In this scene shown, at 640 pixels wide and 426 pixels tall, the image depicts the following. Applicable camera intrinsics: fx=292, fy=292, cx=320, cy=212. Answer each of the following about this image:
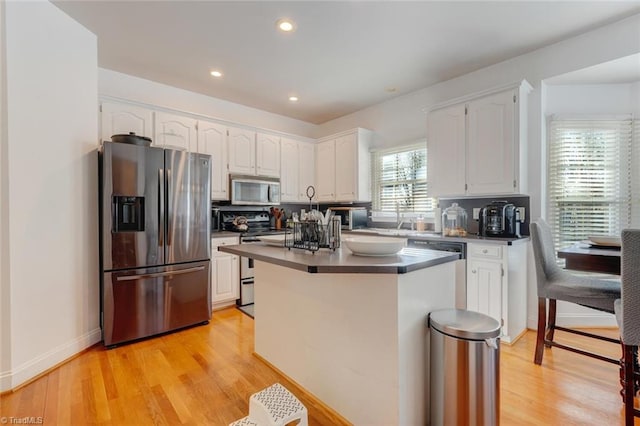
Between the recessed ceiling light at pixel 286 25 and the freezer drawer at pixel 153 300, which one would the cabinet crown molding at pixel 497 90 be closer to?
the recessed ceiling light at pixel 286 25

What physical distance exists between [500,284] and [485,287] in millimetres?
135

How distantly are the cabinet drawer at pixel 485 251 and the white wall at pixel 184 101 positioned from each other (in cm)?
345

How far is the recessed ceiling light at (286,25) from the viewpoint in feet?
8.09

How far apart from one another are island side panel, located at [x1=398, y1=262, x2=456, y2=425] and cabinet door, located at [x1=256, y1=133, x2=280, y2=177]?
319 cm

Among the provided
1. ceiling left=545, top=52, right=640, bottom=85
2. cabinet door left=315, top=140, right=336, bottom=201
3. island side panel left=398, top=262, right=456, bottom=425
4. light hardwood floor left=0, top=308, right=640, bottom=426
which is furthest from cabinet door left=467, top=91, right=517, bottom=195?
cabinet door left=315, top=140, right=336, bottom=201

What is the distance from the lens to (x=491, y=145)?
297 cm

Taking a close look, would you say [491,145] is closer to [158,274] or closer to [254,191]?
[254,191]

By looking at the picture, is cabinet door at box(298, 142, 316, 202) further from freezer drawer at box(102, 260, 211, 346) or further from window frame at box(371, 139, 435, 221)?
freezer drawer at box(102, 260, 211, 346)

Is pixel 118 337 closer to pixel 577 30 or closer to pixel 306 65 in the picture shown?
pixel 306 65

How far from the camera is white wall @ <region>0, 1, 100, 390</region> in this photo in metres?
2.05

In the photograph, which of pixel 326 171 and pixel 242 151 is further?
pixel 326 171

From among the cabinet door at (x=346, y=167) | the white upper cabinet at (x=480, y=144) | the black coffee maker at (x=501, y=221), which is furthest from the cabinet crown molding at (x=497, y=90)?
the cabinet door at (x=346, y=167)

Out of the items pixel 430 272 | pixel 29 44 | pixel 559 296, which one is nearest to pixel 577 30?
pixel 559 296

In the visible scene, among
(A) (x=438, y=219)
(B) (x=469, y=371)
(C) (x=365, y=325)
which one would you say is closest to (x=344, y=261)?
(C) (x=365, y=325)
